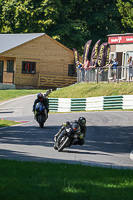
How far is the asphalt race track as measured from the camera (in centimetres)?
1241

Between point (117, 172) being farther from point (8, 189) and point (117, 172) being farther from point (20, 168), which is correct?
point (8, 189)

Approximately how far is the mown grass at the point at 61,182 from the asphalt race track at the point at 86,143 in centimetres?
196

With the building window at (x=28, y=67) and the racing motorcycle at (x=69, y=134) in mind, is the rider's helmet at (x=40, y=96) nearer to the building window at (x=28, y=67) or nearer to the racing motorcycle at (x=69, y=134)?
the racing motorcycle at (x=69, y=134)

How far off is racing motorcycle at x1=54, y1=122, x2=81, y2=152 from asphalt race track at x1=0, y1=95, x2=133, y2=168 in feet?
0.94

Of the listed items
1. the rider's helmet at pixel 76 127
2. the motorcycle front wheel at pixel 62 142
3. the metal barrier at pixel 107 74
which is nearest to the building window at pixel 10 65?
the metal barrier at pixel 107 74

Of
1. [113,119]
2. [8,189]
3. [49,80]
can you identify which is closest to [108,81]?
[113,119]

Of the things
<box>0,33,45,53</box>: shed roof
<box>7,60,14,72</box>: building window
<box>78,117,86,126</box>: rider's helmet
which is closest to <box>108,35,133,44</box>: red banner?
<box>0,33,45,53</box>: shed roof

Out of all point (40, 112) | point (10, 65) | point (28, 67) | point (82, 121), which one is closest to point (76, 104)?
point (40, 112)

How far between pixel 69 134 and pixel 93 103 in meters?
18.0

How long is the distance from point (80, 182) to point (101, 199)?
142cm

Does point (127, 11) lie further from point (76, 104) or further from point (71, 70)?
point (76, 104)

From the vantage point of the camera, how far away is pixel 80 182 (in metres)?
7.95

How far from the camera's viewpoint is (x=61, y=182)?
7844 millimetres

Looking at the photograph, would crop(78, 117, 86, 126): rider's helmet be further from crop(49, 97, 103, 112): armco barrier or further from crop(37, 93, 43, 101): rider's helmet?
crop(49, 97, 103, 112): armco barrier
